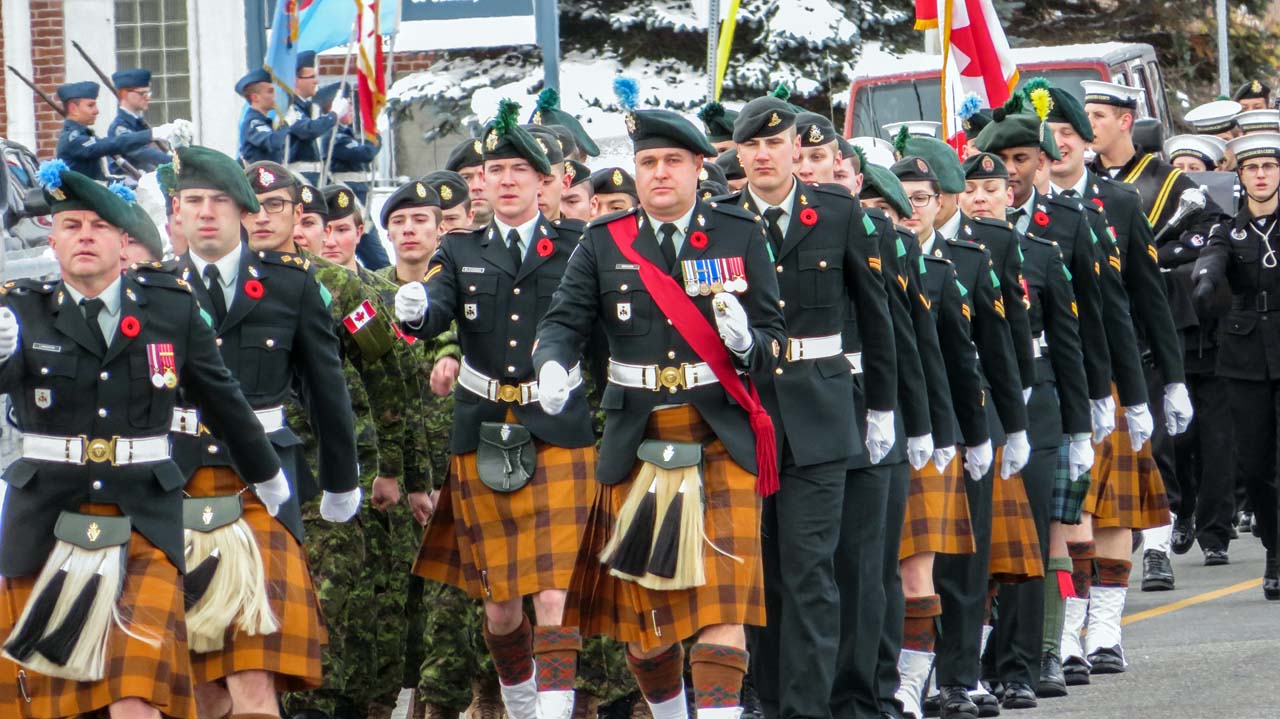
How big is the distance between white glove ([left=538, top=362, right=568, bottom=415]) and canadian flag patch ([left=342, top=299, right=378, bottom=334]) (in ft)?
4.68

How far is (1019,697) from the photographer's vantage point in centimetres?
955

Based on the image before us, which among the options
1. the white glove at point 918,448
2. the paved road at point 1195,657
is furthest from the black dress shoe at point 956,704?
the white glove at point 918,448

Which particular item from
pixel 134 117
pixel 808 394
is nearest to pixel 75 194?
pixel 808 394

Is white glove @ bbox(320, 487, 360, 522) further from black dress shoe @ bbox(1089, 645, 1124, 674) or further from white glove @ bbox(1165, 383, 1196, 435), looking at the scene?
white glove @ bbox(1165, 383, 1196, 435)

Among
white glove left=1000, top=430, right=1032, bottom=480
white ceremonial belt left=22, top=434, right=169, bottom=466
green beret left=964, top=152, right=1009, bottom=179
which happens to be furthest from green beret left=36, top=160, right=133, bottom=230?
green beret left=964, top=152, right=1009, bottom=179

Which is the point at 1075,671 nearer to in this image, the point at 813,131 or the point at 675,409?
the point at 813,131

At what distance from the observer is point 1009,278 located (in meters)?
9.69

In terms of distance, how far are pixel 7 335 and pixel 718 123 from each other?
15.9 ft

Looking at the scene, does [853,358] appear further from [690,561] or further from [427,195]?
[427,195]

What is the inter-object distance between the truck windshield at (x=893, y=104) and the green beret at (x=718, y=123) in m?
7.38

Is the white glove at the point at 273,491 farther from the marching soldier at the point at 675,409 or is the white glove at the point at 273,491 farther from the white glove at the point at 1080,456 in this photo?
the white glove at the point at 1080,456

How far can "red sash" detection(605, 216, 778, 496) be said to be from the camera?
24.5 feet

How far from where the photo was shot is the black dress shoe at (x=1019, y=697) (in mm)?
9508

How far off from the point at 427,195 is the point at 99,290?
124 inches
